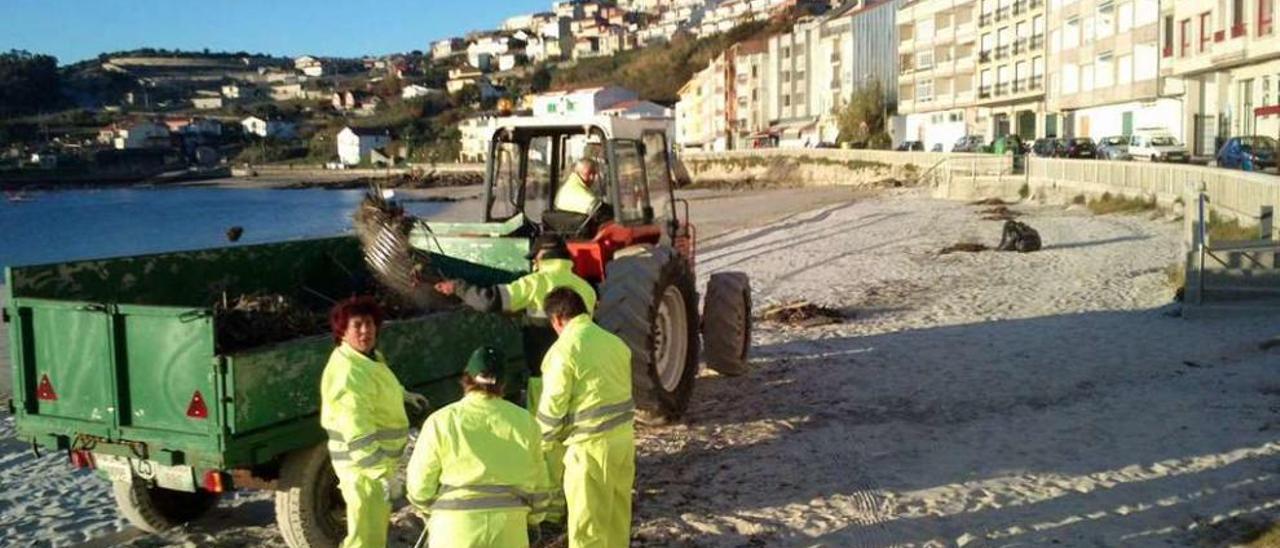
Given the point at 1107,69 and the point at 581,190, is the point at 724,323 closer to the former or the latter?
the point at 581,190

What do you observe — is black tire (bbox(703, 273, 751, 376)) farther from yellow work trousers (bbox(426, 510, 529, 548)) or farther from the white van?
the white van

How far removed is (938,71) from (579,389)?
7593 cm

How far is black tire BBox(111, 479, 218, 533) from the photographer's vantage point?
6328mm

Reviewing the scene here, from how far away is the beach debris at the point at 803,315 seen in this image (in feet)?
44.1

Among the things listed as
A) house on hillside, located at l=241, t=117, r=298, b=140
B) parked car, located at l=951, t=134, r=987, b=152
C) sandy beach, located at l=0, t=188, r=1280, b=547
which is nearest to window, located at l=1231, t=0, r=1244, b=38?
parked car, located at l=951, t=134, r=987, b=152

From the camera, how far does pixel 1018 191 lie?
124ft

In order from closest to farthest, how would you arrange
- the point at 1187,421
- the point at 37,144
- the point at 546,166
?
the point at 1187,421 → the point at 546,166 → the point at 37,144

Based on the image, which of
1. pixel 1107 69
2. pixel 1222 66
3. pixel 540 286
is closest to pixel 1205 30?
pixel 1222 66

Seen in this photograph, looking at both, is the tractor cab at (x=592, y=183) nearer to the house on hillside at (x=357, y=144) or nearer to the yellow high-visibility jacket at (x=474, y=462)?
the yellow high-visibility jacket at (x=474, y=462)

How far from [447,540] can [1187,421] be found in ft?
20.5

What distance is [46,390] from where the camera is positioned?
19.2ft

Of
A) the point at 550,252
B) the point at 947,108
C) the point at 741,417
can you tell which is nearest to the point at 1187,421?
the point at 741,417

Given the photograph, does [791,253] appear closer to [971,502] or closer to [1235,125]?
[971,502]

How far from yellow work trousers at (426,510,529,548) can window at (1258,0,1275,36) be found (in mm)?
39923
